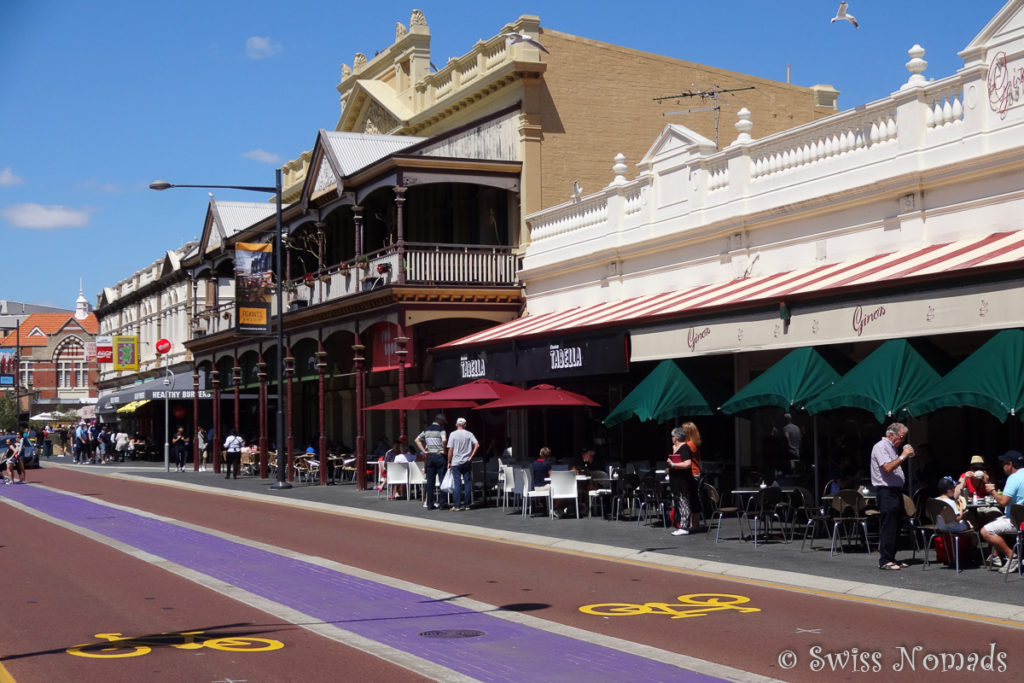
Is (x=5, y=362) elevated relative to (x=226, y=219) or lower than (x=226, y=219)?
lower

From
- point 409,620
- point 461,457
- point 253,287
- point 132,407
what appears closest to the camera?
point 409,620

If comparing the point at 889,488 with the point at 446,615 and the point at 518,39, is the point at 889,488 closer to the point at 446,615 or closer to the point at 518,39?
the point at 446,615

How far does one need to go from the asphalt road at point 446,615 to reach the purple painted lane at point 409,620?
1.6 inches

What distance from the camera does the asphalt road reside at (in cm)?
880

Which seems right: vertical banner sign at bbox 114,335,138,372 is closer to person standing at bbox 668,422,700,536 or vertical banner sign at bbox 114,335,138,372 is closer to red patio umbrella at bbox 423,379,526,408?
red patio umbrella at bbox 423,379,526,408

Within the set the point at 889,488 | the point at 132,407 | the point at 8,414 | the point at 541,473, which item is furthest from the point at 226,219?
the point at 8,414

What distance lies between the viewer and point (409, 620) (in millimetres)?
10945

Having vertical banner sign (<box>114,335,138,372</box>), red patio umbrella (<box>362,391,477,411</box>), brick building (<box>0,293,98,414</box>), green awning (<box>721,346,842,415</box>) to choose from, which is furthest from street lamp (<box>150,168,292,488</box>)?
brick building (<box>0,293,98,414</box>)

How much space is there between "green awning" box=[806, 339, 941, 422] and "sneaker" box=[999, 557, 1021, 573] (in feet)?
8.24

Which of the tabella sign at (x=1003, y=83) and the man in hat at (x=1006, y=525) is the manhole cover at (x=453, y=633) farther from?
the tabella sign at (x=1003, y=83)

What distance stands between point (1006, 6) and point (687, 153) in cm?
801

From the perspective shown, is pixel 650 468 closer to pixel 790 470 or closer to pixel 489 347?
pixel 790 470

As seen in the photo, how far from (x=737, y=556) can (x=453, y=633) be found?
6.25 m

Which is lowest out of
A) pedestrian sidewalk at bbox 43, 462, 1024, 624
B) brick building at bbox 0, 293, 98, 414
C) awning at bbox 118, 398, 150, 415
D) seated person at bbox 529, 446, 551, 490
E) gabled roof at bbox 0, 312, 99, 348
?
pedestrian sidewalk at bbox 43, 462, 1024, 624
